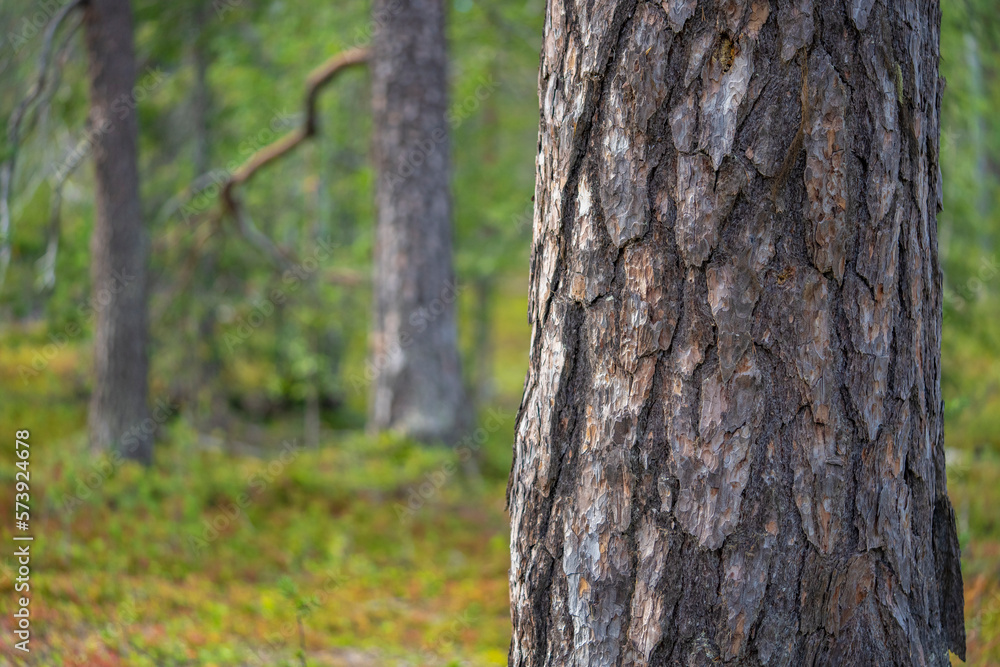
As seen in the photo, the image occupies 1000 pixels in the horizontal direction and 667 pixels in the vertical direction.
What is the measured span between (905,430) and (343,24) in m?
8.08

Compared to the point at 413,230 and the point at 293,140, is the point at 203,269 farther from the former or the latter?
the point at 413,230

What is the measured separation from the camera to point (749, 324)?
5.14 ft

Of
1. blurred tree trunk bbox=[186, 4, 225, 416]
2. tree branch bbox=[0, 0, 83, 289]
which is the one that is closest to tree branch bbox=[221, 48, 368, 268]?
blurred tree trunk bbox=[186, 4, 225, 416]

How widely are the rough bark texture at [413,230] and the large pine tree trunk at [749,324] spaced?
5.44m

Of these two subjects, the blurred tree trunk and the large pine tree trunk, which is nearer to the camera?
the large pine tree trunk

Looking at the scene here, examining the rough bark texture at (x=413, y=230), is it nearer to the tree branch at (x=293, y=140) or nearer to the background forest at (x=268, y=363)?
the tree branch at (x=293, y=140)

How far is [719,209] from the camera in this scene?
1551 millimetres

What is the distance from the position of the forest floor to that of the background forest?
24 millimetres

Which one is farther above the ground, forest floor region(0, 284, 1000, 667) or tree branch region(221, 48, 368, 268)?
tree branch region(221, 48, 368, 268)

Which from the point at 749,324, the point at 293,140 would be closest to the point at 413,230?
the point at 293,140

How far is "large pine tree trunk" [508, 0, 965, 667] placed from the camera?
154cm

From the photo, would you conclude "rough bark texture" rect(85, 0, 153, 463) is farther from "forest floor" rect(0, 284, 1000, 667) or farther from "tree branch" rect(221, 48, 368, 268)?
"tree branch" rect(221, 48, 368, 268)

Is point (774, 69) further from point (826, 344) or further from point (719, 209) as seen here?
point (826, 344)

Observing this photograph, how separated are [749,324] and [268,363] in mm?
8317
